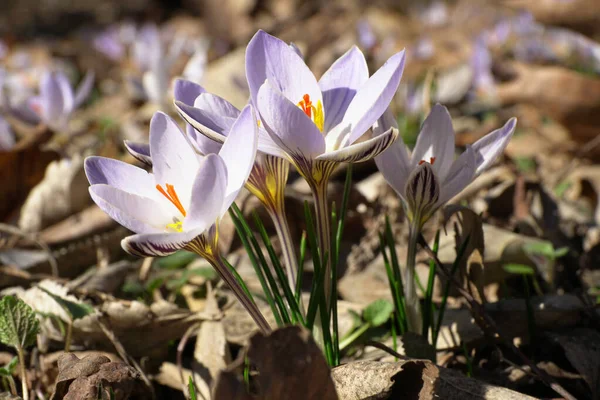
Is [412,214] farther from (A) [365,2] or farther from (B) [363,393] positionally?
(A) [365,2]

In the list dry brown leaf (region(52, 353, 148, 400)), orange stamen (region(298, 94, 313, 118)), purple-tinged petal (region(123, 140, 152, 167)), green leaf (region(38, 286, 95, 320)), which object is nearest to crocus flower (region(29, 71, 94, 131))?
green leaf (region(38, 286, 95, 320))

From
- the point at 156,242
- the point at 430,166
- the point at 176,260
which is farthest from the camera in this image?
the point at 176,260

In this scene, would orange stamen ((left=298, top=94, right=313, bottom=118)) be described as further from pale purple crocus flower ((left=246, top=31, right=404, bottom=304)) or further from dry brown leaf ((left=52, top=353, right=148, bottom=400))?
dry brown leaf ((left=52, top=353, right=148, bottom=400))

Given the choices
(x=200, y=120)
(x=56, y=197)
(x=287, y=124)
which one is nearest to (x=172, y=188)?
(x=200, y=120)

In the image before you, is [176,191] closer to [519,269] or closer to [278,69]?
[278,69]

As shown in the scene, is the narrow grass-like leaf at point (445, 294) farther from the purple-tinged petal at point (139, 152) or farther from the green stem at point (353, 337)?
the purple-tinged petal at point (139, 152)

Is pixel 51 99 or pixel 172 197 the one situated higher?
pixel 51 99

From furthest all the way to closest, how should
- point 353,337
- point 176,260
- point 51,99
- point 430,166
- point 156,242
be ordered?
point 51,99
point 176,260
point 353,337
point 430,166
point 156,242
